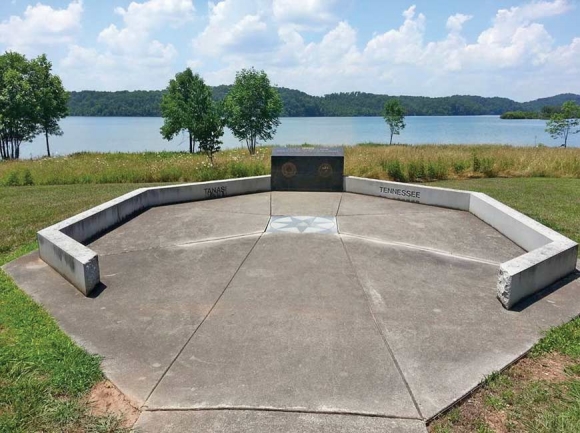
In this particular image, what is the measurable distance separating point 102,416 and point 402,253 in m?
4.49

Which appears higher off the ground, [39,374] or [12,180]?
[12,180]

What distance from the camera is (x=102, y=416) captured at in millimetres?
2971

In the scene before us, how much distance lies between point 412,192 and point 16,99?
3805 cm

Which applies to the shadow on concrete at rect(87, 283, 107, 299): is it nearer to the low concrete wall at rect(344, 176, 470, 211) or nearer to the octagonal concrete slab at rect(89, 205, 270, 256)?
the octagonal concrete slab at rect(89, 205, 270, 256)

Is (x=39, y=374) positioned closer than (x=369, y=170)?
Yes

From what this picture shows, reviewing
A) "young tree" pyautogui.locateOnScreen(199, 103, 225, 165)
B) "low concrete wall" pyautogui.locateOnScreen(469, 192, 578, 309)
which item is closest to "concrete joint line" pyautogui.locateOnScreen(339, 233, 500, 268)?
"low concrete wall" pyautogui.locateOnScreen(469, 192, 578, 309)

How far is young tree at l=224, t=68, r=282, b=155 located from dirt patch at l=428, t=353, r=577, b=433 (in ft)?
128

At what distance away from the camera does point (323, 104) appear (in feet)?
591

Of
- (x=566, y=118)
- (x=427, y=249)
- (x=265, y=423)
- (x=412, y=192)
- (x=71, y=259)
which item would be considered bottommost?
(x=265, y=423)

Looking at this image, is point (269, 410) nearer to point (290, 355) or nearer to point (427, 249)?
point (290, 355)

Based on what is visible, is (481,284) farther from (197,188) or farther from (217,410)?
(197,188)

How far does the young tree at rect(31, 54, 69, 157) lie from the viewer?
3903 centimetres

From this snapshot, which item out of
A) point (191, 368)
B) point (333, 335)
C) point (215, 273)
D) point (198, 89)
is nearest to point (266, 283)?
point (215, 273)

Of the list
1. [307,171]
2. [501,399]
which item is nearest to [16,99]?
[307,171]
